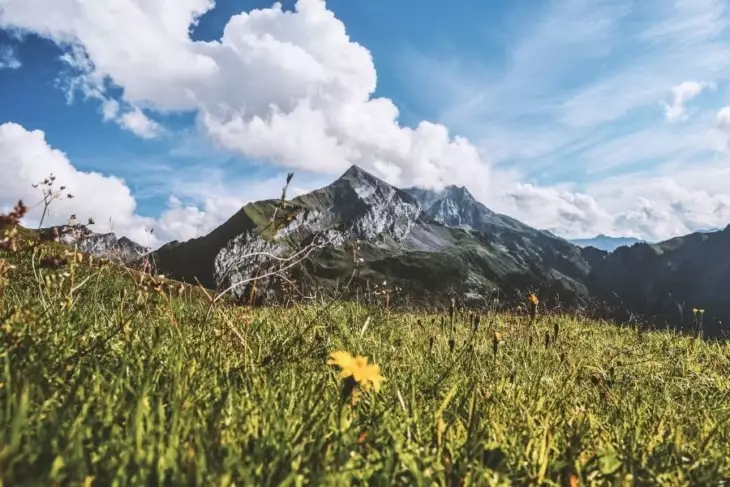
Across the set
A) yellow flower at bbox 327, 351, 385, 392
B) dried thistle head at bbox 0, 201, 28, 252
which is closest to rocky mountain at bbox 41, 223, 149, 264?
dried thistle head at bbox 0, 201, 28, 252

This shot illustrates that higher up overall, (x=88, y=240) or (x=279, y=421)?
(x=88, y=240)

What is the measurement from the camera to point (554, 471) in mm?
2840

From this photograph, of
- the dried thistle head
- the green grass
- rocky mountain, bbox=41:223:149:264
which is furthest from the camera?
rocky mountain, bbox=41:223:149:264

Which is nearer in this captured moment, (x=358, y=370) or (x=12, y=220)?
(x=358, y=370)

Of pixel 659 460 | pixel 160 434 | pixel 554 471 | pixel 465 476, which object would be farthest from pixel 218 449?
pixel 659 460

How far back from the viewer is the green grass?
2.20m

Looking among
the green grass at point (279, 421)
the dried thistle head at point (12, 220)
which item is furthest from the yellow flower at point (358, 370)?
the dried thistle head at point (12, 220)

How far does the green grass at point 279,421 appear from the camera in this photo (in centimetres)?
220

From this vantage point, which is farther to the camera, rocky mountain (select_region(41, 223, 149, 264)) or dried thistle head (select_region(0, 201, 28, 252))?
rocky mountain (select_region(41, 223, 149, 264))

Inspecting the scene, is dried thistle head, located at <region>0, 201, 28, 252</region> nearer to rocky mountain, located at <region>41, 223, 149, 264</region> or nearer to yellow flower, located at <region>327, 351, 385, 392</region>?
rocky mountain, located at <region>41, 223, 149, 264</region>

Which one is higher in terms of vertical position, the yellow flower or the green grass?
the yellow flower

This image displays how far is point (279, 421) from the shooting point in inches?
102

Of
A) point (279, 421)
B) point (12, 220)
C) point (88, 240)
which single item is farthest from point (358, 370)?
point (88, 240)

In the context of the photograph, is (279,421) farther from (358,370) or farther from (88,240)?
(88,240)
